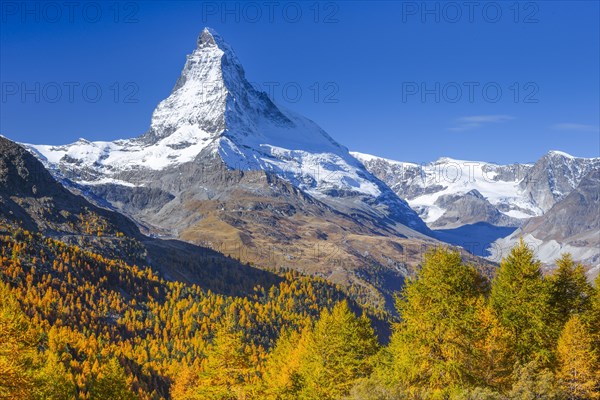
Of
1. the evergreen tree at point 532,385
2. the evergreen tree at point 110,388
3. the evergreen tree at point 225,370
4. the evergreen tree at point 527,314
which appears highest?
the evergreen tree at point 527,314

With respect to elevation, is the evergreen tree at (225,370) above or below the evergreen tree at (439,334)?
below

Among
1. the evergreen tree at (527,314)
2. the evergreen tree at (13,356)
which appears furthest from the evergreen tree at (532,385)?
the evergreen tree at (13,356)

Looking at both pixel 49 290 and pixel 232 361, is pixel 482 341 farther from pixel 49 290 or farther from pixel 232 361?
pixel 49 290

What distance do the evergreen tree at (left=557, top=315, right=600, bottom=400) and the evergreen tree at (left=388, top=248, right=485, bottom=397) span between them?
19.9 feet

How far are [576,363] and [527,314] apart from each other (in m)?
3.80

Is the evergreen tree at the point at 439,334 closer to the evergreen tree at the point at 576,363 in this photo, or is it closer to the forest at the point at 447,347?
the forest at the point at 447,347

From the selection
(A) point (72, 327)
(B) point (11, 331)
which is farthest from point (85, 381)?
(B) point (11, 331)

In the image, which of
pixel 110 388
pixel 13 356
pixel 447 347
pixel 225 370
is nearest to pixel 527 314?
pixel 447 347

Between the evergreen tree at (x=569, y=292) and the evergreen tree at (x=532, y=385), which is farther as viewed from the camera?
the evergreen tree at (x=569, y=292)

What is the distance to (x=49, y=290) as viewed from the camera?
195250 mm

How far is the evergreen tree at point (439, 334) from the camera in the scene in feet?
99.6

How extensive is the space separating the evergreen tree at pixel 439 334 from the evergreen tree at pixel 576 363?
19.9 feet

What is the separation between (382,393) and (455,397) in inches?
152

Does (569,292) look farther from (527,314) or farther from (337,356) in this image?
(337,356)
